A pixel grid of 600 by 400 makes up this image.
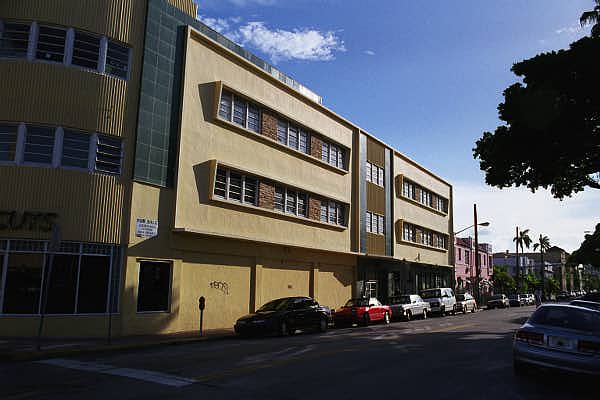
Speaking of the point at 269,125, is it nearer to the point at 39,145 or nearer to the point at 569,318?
the point at 39,145

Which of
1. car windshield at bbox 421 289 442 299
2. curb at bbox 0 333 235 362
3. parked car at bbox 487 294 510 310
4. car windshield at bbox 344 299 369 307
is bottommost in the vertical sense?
curb at bbox 0 333 235 362

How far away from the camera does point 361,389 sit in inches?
332

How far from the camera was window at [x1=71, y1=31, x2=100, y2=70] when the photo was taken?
677 inches

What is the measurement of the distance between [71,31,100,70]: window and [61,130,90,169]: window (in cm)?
244

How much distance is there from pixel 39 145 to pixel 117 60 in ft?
13.2

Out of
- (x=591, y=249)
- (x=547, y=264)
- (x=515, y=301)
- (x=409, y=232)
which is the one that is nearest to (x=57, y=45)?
(x=409, y=232)

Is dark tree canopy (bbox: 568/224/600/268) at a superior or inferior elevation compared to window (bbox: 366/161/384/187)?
inferior

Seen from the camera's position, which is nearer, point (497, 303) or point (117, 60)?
point (117, 60)

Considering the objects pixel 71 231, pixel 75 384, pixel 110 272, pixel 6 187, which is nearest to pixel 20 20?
pixel 6 187

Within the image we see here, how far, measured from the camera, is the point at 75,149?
16.9 metres

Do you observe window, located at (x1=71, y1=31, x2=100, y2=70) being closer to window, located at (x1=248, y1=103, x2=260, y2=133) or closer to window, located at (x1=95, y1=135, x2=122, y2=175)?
window, located at (x1=95, y1=135, x2=122, y2=175)

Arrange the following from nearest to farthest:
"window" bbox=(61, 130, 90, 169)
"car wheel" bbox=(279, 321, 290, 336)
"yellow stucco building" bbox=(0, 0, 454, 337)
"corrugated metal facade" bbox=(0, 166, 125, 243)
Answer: "corrugated metal facade" bbox=(0, 166, 125, 243)
"yellow stucco building" bbox=(0, 0, 454, 337)
"window" bbox=(61, 130, 90, 169)
"car wheel" bbox=(279, 321, 290, 336)

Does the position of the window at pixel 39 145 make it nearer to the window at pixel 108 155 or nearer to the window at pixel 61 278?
the window at pixel 108 155

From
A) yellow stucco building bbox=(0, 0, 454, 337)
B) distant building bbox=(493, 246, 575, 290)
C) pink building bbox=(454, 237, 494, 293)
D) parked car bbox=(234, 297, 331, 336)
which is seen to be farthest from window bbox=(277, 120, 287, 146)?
distant building bbox=(493, 246, 575, 290)
